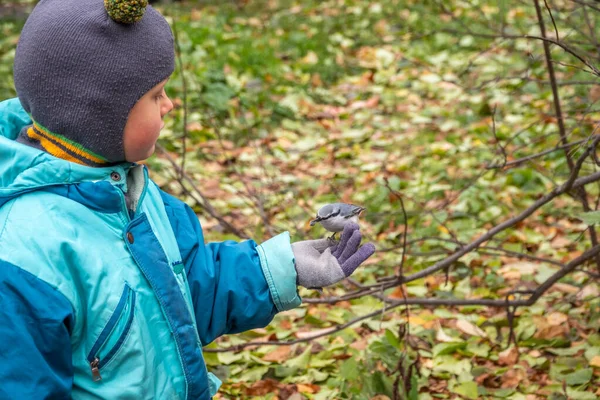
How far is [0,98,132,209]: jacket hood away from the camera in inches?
63.4

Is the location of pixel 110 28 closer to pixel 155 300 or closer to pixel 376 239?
pixel 155 300

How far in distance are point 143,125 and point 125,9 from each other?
0.24m

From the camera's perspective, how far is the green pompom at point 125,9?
1567mm

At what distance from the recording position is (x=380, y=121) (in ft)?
17.3

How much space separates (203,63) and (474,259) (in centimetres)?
299

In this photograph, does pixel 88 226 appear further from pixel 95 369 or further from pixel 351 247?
pixel 351 247

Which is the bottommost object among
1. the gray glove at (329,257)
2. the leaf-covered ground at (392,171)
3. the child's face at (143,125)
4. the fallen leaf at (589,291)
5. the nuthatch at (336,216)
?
the leaf-covered ground at (392,171)

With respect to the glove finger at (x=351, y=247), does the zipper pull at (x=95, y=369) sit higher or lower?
lower

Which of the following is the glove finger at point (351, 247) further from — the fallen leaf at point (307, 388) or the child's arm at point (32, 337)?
the fallen leaf at point (307, 388)

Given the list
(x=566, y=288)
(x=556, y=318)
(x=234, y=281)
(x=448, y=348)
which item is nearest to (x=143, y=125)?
(x=234, y=281)

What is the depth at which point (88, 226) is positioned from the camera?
1.64m

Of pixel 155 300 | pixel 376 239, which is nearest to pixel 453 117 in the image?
pixel 376 239

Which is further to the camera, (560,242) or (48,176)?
(560,242)

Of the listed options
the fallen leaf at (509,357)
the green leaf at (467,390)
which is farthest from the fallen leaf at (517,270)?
the green leaf at (467,390)
